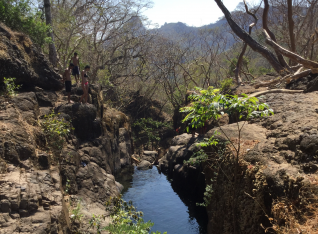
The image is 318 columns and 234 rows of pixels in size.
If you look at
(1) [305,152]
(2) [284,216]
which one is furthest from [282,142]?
(2) [284,216]

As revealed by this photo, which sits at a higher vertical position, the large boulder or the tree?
the tree

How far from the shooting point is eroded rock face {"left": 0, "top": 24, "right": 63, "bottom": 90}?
8.91 m

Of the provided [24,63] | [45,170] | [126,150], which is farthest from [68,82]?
[126,150]

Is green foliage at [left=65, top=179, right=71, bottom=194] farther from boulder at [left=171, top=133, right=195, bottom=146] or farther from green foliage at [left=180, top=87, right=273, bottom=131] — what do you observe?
boulder at [left=171, top=133, right=195, bottom=146]

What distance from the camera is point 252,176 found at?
5.31 meters

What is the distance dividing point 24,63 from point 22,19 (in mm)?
2483

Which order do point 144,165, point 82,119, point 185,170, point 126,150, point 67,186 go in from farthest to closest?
point 144,165 < point 126,150 < point 185,170 < point 82,119 < point 67,186

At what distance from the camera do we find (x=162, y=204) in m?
11.9

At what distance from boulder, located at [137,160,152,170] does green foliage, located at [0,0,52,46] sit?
893 centimetres

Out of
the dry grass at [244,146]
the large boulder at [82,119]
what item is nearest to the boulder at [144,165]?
the large boulder at [82,119]

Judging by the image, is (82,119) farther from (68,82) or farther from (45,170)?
(45,170)

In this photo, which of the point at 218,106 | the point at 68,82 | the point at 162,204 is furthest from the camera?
the point at 162,204

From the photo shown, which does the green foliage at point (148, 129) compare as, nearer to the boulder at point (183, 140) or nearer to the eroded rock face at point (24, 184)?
the boulder at point (183, 140)

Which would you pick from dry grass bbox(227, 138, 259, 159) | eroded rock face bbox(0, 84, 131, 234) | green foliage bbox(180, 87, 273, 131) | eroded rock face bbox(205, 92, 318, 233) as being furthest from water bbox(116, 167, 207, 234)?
green foliage bbox(180, 87, 273, 131)
